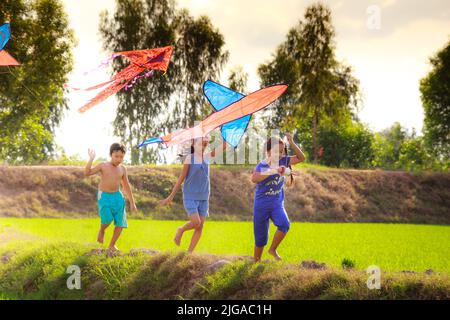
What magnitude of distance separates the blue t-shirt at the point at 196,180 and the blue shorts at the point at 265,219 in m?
1.03

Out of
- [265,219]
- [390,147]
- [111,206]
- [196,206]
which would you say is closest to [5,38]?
[111,206]

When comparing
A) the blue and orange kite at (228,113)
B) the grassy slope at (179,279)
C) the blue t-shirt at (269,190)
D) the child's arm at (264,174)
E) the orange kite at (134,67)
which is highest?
the orange kite at (134,67)

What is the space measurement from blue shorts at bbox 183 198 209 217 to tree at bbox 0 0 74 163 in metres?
18.2

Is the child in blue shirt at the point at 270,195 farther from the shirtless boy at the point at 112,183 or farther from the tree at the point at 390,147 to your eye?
the tree at the point at 390,147

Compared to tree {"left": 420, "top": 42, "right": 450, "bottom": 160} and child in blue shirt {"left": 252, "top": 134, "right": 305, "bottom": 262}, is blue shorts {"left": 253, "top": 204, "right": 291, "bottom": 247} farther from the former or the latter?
tree {"left": 420, "top": 42, "right": 450, "bottom": 160}

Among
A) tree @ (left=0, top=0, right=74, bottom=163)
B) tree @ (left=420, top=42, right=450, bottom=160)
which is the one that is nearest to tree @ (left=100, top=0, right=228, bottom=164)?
tree @ (left=0, top=0, right=74, bottom=163)

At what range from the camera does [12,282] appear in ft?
29.0

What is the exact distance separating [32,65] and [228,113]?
20.0 meters

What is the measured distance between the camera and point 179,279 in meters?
7.18

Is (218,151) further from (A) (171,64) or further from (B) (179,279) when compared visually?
(A) (171,64)

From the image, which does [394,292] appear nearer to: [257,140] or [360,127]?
[257,140]

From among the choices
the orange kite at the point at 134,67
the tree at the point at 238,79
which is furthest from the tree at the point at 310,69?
the orange kite at the point at 134,67

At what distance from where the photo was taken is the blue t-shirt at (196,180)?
838 cm
